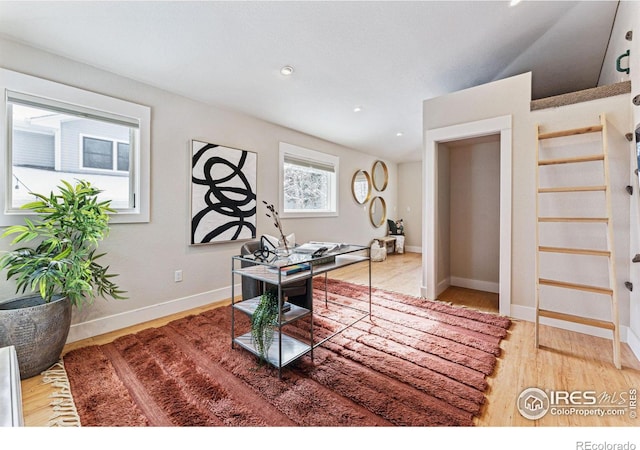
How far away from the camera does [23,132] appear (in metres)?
1.96

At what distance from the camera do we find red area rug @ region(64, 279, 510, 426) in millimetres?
1329

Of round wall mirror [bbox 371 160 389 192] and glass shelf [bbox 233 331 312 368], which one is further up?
round wall mirror [bbox 371 160 389 192]

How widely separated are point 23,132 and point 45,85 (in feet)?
1.29

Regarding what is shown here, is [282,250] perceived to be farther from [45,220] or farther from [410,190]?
[410,190]

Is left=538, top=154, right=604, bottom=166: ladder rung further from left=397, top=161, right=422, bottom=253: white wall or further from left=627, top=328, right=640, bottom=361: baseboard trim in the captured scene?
left=397, top=161, right=422, bottom=253: white wall

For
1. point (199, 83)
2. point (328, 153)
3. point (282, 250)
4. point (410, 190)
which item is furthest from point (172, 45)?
point (410, 190)

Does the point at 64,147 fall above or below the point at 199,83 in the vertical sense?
below

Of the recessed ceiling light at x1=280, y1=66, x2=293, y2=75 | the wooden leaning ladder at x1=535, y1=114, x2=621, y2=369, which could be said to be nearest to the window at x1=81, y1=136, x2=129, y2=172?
the recessed ceiling light at x1=280, y1=66, x2=293, y2=75

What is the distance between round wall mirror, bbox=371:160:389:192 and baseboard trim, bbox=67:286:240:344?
4.00 m

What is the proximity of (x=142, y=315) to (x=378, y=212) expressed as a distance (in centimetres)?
484

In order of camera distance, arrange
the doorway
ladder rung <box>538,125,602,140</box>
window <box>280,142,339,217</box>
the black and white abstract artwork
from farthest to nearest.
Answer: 1. window <box>280,142,339,217</box>
2. the black and white abstract artwork
3. the doorway
4. ladder rung <box>538,125,602,140</box>

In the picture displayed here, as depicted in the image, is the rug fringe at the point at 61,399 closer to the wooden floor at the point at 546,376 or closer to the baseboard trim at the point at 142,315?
the wooden floor at the point at 546,376
